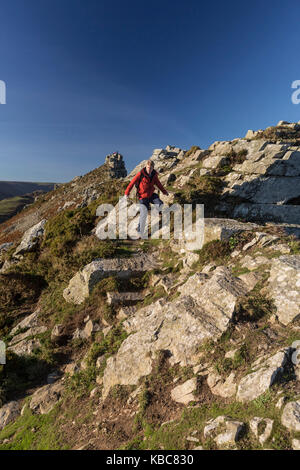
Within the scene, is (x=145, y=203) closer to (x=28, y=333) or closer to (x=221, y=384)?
(x=28, y=333)

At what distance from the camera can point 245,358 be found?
452 cm

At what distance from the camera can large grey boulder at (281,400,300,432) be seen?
10.0ft

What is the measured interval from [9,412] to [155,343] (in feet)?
15.3

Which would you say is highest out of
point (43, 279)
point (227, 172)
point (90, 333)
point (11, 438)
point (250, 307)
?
point (227, 172)

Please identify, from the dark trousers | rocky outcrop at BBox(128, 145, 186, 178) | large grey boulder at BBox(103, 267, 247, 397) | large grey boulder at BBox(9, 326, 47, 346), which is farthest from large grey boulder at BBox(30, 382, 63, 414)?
rocky outcrop at BBox(128, 145, 186, 178)

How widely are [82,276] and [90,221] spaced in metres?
5.67

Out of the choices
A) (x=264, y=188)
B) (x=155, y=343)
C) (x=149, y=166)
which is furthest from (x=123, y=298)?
(x=264, y=188)

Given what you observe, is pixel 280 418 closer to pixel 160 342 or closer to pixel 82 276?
pixel 160 342

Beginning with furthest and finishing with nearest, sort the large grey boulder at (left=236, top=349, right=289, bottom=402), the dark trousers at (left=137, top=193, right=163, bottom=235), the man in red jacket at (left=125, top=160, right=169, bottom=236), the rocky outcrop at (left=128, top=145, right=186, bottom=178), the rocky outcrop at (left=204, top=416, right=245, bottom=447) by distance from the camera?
the rocky outcrop at (left=128, top=145, right=186, bottom=178) → the dark trousers at (left=137, top=193, right=163, bottom=235) → the man in red jacket at (left=125, top=160, right=169, bottom=236) → the large grey boulder at (left=236, top=349, right=289, bottom=402) → the rocky outcrop at (left=204, top=416, right=245, bottom=447)

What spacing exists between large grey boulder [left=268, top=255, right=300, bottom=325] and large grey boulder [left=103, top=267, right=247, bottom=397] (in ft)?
2.64

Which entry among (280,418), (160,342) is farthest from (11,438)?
(280,418)

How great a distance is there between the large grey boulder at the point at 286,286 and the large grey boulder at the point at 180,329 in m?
0.80

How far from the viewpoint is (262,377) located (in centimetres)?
391

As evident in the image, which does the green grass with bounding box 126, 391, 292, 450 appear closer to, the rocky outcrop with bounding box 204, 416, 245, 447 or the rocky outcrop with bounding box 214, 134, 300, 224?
the rocky outcrop with bounding box 204, 416, 245, 447
